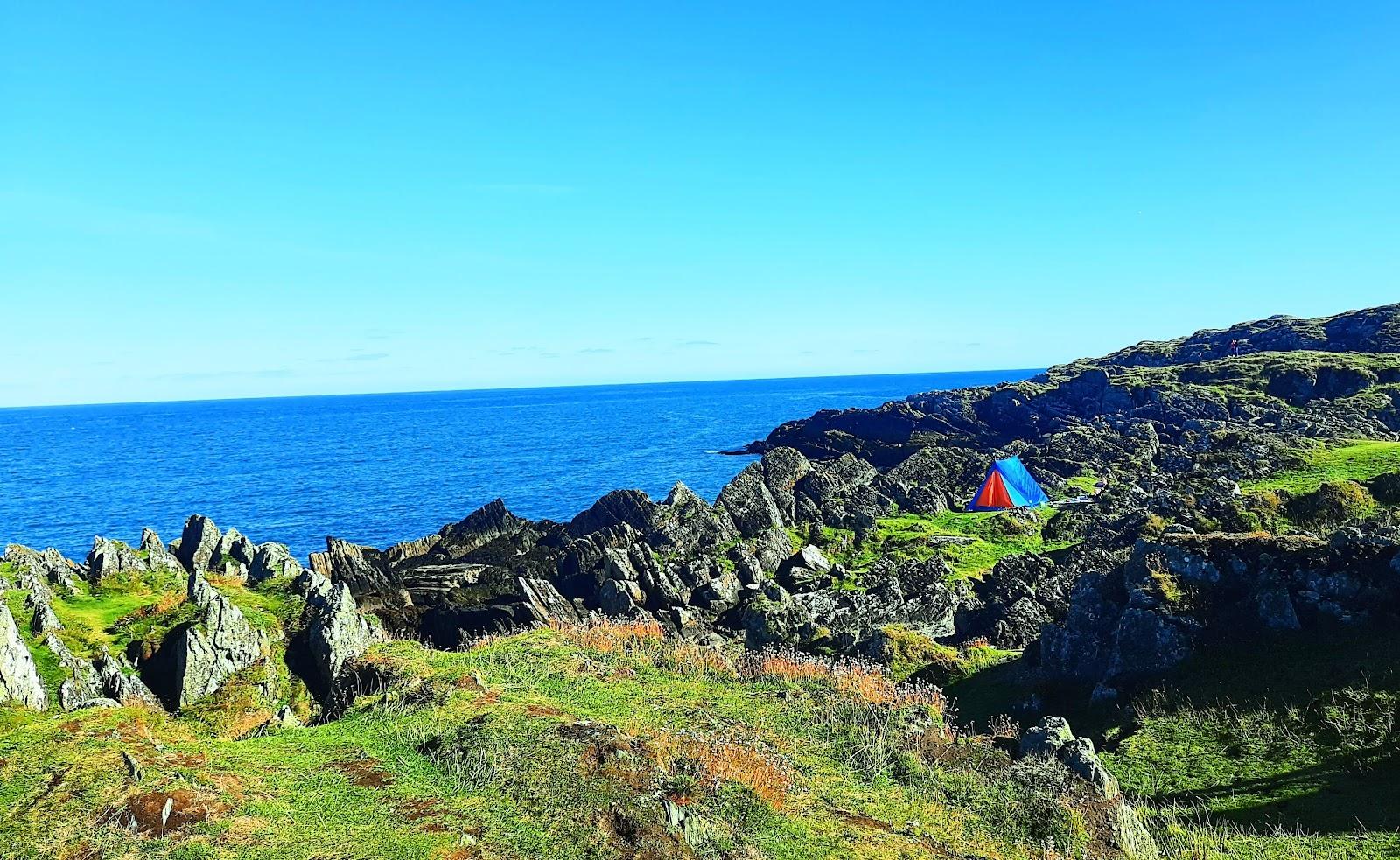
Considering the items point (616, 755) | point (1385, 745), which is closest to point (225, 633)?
point (616, 755)

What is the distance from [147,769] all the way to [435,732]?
5.54 meters

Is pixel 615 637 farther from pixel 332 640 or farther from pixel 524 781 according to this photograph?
pixel 524 781

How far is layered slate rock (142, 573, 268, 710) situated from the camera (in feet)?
76.0

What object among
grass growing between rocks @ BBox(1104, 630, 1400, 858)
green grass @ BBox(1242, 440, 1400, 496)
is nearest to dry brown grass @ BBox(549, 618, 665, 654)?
grass growing between rocks @ BBox(1104, 630, 1400, 858)

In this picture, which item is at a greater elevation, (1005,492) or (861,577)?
(1005,492)

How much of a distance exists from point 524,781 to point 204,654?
13.5 metres

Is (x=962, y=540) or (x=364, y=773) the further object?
(x=962, y=540)

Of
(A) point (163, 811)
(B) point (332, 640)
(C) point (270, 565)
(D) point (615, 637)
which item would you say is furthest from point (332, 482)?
(A) point (163, 811)

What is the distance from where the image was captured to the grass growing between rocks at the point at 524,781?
535 inches

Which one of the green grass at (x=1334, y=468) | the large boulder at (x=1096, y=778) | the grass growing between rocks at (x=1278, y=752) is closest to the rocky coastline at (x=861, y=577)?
the large boulder at (x=1096, y=778)

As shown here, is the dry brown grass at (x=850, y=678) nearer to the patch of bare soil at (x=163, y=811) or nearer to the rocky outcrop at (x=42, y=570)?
the patch of bare soil at (x=163, y=811)

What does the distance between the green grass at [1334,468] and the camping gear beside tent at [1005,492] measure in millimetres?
18214

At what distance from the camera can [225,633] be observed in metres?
24.4

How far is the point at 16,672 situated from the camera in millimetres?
19453
